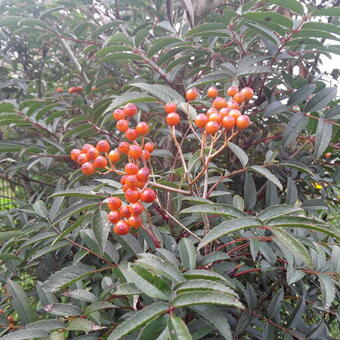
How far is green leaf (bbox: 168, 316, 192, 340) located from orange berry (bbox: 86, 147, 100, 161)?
42cm

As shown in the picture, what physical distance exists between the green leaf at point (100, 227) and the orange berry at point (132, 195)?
100 millimetres

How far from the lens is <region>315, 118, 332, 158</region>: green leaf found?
0.94 m

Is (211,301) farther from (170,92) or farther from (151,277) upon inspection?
(170,92)

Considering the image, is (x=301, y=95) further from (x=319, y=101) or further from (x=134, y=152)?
(x=134, y=152)

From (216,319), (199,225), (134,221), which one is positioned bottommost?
(199,225)

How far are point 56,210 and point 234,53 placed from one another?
98cm

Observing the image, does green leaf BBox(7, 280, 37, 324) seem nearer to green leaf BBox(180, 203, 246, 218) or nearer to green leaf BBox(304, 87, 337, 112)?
green leaf BBox(180, 203, 246, 218)

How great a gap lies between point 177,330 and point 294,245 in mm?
239

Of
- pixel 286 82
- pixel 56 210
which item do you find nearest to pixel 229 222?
pixel 56 210

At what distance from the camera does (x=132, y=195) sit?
689 mm

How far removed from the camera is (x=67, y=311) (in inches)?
29.6

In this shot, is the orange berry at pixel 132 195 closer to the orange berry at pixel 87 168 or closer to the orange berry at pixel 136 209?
the orange berry at pixel 136 209

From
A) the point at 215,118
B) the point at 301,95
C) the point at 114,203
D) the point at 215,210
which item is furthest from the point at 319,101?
the point at 114,203

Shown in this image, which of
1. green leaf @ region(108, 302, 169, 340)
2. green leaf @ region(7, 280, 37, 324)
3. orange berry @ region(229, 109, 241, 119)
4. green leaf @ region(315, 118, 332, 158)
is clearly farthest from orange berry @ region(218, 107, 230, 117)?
green leaf @ region(7, 280, 37, 324)
